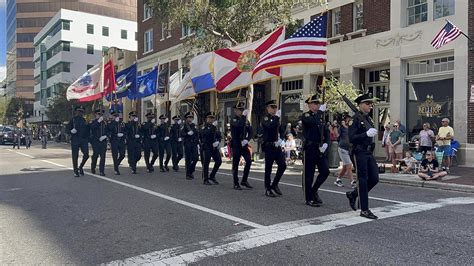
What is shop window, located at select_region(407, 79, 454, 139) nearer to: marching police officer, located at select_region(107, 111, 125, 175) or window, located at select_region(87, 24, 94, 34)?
marching police officer, located at select_region(107, 111, 125, 175)

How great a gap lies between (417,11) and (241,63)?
8901mm

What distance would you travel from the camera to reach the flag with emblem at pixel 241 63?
13062mm

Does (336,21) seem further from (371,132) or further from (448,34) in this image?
(371,132)

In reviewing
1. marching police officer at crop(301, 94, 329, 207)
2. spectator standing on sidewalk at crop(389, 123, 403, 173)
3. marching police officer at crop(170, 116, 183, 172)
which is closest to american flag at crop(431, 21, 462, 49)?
spectator standing on sidewalk at crop(389, 123, 403, 173)

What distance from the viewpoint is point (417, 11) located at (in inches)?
721

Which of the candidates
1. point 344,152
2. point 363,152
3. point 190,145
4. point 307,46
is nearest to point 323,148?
point 363,152

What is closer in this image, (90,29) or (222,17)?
(222,17)

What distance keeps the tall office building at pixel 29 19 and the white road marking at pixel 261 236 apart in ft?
309

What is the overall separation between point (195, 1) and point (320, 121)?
11.0 m

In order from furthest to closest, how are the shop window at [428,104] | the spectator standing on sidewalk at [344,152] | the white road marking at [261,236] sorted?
the shop window at [428,104] < the spectator standing on sidewalk at [344,152] < the white road marking at [261,236]

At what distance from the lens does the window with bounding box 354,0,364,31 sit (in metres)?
20.4

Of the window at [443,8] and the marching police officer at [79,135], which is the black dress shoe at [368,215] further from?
the window at [443,8]

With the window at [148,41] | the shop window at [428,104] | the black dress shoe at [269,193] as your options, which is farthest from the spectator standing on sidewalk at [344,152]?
the window at [148,41]

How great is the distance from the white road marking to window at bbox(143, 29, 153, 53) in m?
33.8
